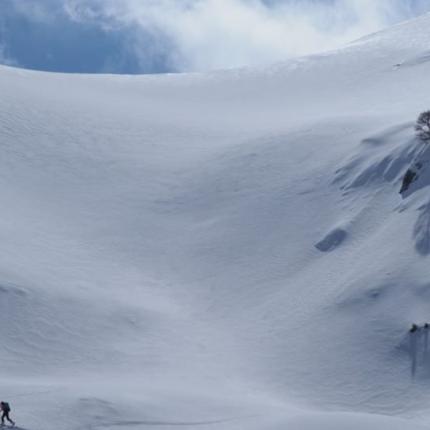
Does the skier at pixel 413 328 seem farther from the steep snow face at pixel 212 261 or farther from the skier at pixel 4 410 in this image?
the skier at pixel 4 410

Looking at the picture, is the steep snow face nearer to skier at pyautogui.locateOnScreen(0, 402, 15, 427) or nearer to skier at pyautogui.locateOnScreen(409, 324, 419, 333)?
skier at pyautogui.locateOnScreen(409, 324, 419, 333)

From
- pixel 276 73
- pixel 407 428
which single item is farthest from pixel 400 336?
pixel 276 73

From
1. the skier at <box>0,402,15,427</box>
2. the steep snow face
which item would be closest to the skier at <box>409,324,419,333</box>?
the steep snow face

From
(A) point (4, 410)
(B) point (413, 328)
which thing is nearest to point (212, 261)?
(B) point (413, 328)

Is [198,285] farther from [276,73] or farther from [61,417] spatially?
[276,73]

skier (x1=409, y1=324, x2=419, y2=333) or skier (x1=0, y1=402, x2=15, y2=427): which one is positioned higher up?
skier (x1=409, y1=324, x2=419, y2=333)

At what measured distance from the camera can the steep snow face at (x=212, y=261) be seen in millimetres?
29938

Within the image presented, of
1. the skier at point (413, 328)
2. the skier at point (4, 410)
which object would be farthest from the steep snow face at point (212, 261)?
the skier at point (4, 410)

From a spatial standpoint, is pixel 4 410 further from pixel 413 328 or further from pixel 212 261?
pixel 212 261

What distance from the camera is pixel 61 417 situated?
26.7 metres

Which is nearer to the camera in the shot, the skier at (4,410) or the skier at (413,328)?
the skier at (4,410)

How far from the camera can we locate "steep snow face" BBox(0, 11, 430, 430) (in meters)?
29.9

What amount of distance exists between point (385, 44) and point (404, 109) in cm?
2600

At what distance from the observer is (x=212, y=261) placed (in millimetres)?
40625
